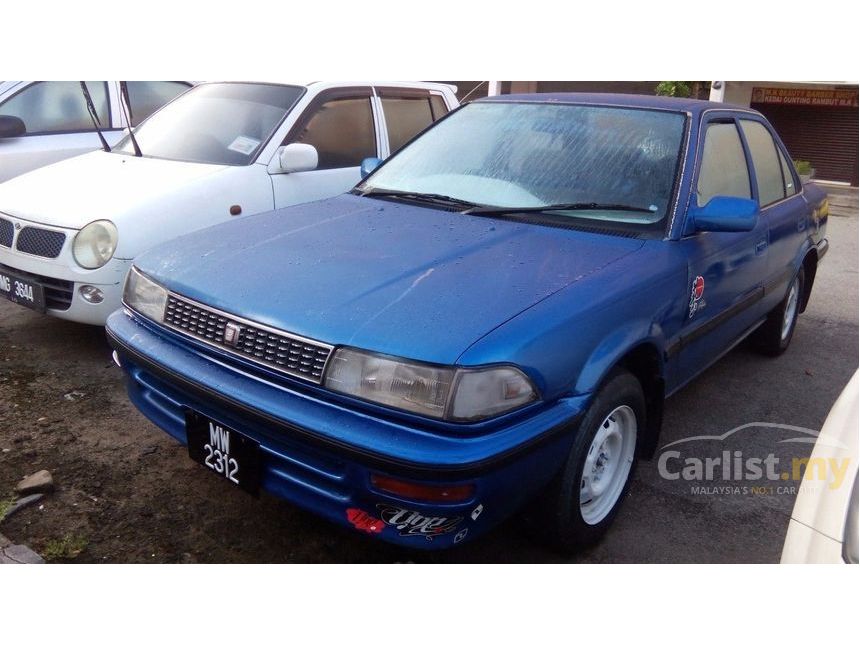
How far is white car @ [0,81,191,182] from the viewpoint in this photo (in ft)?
16.8

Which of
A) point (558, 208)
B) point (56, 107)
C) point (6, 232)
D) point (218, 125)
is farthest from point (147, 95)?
point (558, 208)

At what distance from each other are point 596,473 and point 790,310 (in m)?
2.79

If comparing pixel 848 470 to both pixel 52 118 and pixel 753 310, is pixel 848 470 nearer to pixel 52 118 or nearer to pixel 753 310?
pixel 753 310

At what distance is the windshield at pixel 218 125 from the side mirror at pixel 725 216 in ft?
8.82

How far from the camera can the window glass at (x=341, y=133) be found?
473cm

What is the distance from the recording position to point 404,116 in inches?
211

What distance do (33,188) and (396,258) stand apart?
2.80 m

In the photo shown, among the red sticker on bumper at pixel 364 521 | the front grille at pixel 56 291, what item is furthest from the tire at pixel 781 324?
the front grille at pixel 56 291

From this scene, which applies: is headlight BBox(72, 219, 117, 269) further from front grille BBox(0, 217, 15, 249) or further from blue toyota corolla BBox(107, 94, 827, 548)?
blue toyota corolla BBox(107, 94, 827, 548)

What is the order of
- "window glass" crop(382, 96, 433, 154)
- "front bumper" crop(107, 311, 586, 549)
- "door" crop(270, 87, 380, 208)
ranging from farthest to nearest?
1. "window glass" crop(382, 96, 433, 154)
2. "door" crop(270, 87, 380, 208)
3. "front bumper" crop(107, 311, 586, 549)

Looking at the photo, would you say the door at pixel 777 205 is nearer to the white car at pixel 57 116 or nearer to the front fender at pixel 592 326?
the front fender at pixel 592 326

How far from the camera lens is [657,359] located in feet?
8.91

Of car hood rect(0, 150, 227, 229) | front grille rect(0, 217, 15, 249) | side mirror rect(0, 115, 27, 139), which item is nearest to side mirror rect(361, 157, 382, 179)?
car hood rect(0, 150, 227, 229)

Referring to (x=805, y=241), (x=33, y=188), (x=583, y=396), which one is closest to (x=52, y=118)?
(x=33, y=188)
